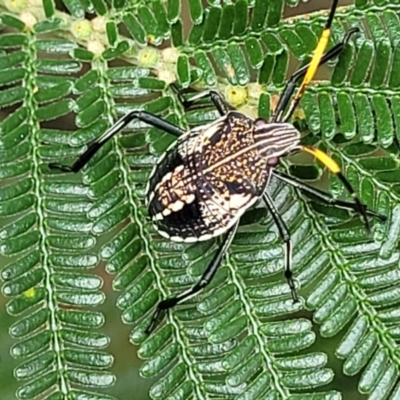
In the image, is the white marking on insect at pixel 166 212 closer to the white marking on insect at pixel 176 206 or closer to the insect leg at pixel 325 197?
the white marking on insect at pixel 176 206

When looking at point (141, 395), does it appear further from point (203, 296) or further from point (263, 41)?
point (263, 41)

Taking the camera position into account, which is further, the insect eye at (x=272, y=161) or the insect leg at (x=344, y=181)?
the insect eye at (x=272, y=161)

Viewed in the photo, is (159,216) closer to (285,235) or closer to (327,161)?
(285,235)

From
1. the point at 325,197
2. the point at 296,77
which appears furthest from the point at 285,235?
the point at 296,77

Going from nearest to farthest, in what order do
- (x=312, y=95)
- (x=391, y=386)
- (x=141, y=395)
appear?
(x=391, y=386) < (x=312, y=95) < (x=141, y=395)

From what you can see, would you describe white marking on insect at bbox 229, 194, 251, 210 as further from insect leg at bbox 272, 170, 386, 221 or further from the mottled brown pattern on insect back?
insect leg at bbox 272, 170, 386, 221

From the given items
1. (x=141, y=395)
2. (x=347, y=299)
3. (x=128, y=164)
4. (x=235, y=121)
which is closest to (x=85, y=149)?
(x=128, y=164)

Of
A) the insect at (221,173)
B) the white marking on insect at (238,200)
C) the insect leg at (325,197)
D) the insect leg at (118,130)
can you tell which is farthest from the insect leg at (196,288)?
the insect leg at (118,130)
